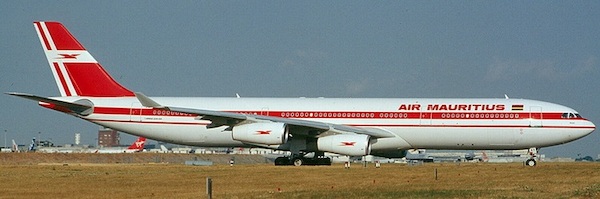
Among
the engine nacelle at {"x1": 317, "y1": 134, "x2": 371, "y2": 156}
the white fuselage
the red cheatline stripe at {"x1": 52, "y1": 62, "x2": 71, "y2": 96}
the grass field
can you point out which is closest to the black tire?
the white fuselage

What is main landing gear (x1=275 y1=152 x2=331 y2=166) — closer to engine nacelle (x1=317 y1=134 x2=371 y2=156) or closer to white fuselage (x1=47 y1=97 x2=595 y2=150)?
engine nacelle (x1=317 y1=134 x2=371 y2=156)

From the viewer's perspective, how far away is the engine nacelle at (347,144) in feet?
144

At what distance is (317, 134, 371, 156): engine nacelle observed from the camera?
43.9 m

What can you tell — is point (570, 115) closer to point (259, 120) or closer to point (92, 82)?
point (259, 120)

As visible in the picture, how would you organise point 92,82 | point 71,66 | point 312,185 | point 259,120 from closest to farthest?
point 312,185 → point 259,120 → point 92,82 → point 71,66

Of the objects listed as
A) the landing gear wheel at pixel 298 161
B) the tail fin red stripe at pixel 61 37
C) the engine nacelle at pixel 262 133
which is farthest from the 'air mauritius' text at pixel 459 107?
the tail fin red stripe at pixel 61 37

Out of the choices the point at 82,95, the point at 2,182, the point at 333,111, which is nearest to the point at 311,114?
the point at 333,111

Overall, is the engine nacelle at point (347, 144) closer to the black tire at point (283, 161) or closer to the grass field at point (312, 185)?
the black tire at point (283, 161)

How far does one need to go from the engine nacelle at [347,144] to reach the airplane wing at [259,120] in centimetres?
Answer: 57

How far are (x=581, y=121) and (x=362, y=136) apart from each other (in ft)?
35.5

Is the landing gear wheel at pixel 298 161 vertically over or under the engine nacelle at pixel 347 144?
under

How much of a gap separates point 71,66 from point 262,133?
12.4 m

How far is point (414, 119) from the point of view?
152 feet

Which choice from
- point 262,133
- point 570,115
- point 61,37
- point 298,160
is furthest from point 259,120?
point 570,115
